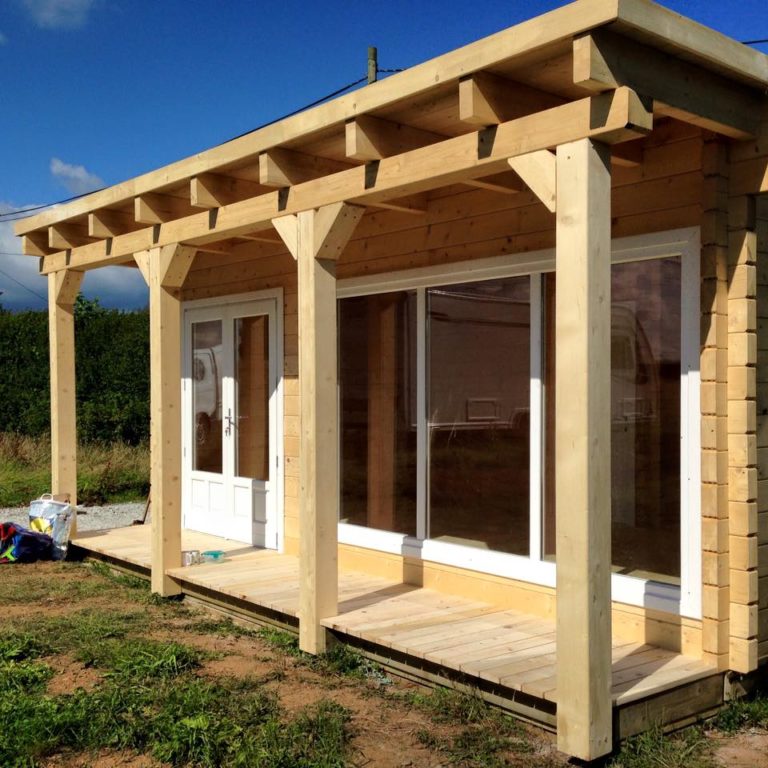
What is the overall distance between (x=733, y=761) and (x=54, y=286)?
22.2 ft

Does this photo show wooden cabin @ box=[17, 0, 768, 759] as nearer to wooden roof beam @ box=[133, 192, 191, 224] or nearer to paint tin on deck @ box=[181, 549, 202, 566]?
wooden roof beam @ box=[133, 192, 191, 224]

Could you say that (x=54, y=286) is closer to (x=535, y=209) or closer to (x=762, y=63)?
(x=535, y=209)

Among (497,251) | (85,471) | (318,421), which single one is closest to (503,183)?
(497,251)

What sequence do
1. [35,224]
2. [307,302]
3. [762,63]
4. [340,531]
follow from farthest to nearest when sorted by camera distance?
[35,224], [340,531], [307,302], [762,63]

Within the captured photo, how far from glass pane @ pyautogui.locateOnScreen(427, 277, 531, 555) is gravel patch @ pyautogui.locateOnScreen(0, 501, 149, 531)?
18.2ft

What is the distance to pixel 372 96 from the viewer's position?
4465 millimetres

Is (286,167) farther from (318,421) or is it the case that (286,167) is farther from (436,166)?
(318,421)

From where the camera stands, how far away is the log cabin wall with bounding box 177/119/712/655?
4.36m

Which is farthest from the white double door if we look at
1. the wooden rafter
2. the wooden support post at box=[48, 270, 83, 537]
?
the wooden rafter

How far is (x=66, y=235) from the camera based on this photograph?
26.3 ft

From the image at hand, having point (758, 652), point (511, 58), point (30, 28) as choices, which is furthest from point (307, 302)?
point (30, 28)

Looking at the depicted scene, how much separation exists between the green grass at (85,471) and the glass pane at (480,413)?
25.5 feet

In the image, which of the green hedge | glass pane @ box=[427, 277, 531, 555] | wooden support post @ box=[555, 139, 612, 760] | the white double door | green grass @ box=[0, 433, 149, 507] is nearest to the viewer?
wooden support post @ box=[555, 139, 612, 760]

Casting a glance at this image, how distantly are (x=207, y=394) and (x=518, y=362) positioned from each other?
3.92 meters
